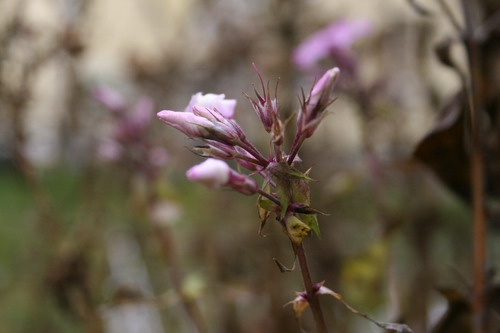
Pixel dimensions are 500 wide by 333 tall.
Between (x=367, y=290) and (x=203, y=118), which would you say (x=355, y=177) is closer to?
(x=367, y=290)

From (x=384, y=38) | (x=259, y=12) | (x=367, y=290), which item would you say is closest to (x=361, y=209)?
(x=384, y=38)

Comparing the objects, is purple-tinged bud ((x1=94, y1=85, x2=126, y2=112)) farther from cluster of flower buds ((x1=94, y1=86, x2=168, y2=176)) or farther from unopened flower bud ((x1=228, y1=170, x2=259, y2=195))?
unopened flower bud ((x1=228, y1=170, x2=259, y2=195))

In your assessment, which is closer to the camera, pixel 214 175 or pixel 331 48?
pixel 214 175

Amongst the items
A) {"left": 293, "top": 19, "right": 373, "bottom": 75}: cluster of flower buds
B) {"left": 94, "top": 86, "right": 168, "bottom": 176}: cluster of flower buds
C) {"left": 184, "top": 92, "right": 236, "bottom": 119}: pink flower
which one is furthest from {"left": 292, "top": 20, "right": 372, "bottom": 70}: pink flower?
{"left": 184, "top": 92, "right": 236, "bottom": 119}: pink flower

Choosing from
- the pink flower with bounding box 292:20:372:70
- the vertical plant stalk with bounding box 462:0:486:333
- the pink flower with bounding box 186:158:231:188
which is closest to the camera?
the pink flower with bounding box 186:158:231:188

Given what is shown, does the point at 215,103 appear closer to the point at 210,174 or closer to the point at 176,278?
the point at 210,174

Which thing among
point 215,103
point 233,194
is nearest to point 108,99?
point 215,103
